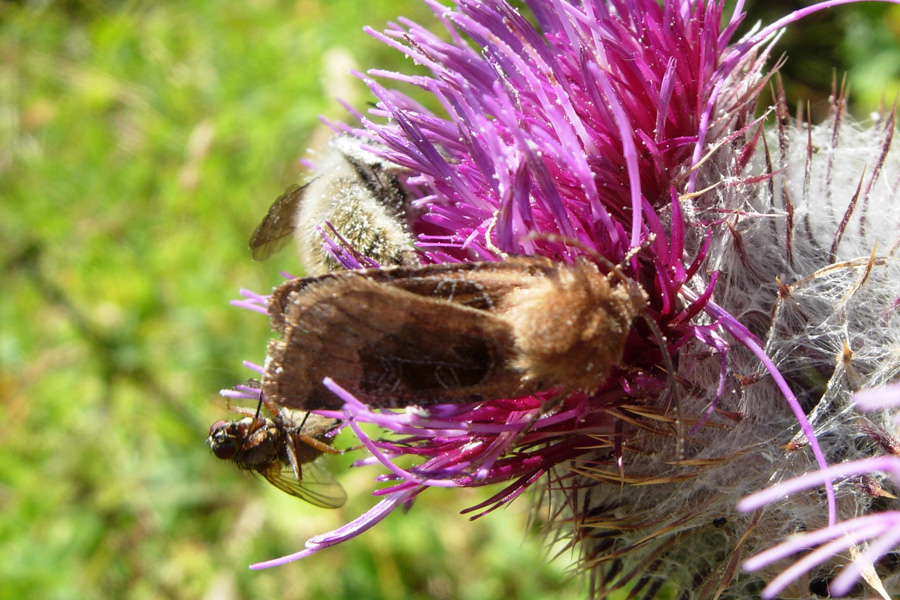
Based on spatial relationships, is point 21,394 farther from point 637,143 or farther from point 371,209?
point 637,143

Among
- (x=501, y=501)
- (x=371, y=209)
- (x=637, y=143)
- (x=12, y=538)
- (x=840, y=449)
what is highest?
(x=637, y=143)

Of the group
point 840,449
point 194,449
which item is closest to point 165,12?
point 194,449

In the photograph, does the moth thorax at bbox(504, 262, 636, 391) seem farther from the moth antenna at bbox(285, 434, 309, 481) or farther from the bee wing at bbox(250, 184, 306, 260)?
the bee wing at bbox(250, 184, 306, 260)

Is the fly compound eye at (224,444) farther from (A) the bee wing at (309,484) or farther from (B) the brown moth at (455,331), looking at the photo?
(B) the brown moth at (455,331)

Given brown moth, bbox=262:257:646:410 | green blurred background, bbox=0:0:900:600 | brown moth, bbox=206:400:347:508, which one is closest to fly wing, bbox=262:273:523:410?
brown moth, bbox=262:257:646:410

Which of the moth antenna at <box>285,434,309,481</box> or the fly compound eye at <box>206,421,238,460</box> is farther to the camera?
the fly compound eye at <box>206,421,238,460</box>

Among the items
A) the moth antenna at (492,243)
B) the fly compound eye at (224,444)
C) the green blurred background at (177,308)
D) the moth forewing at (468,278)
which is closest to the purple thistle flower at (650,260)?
the moth antenna at (492,243)
